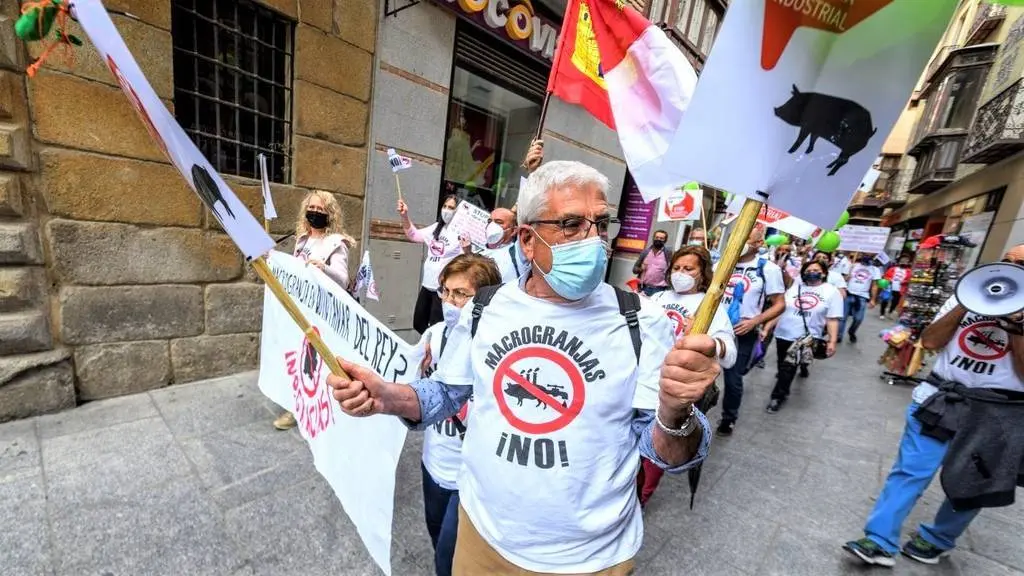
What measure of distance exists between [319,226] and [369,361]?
1707 mm

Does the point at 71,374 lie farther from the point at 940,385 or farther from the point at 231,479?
the point at 940,385

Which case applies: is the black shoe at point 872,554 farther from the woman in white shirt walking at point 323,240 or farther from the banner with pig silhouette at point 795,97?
the woman in white shirt walking at point 323,240

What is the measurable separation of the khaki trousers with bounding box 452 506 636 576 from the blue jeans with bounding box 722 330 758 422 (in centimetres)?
298

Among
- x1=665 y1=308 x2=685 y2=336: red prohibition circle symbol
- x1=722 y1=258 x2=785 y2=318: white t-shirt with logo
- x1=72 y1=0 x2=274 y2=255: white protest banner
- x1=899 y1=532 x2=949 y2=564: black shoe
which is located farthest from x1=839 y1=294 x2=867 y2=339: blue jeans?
x1=72 y1=0 x2=274 y2=255: white protest banner

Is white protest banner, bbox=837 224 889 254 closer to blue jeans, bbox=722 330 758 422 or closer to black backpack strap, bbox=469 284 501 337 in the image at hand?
blue jeans, bbox=722 330 758 422

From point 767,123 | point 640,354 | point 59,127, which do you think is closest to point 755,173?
point 767,123

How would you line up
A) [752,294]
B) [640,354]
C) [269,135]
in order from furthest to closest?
[269,135]
[752,294]
[640,354]

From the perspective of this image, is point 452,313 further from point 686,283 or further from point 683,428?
point 686,283

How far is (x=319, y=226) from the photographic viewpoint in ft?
10.4

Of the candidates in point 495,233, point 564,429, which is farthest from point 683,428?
point 495,233

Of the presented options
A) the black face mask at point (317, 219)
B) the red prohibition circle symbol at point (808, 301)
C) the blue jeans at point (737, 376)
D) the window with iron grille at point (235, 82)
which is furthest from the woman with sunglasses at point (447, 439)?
the red prohibition circle symbol at point (808, 301)

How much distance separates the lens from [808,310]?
4812 millimetres

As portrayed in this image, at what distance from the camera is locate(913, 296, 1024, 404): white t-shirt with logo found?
2090 mm

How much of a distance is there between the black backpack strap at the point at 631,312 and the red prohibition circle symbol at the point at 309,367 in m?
1.53
